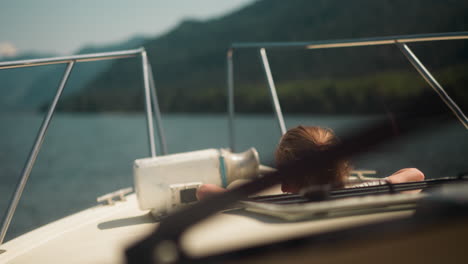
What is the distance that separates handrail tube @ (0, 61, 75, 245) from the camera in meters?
1.55

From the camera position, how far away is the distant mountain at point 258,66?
1870 centimetres

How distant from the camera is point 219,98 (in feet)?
155

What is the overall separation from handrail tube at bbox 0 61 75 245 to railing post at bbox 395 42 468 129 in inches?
60.3

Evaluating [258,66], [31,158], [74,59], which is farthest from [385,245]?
[258,66]

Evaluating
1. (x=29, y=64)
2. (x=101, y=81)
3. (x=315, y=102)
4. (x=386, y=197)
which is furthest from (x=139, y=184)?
(x=101, y=81)

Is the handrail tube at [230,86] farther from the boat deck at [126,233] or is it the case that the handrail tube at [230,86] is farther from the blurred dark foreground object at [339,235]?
the blurred dark foreground object at [339,235]

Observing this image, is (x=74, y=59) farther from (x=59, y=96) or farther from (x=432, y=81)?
(x=432, y=81)

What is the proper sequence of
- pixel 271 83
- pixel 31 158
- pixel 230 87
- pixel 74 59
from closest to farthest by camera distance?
pixel 31 158
pixel 74 59
pixel 271 83
pixel 230 87

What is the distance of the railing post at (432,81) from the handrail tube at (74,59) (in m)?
1.32

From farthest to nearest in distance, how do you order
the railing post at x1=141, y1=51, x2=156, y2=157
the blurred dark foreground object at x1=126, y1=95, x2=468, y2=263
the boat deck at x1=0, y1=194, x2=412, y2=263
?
the railing post at x1=141, y1=51, x2=156, y2=157
the boat deck at x1=0, y1=194, x2=412, y2=263
the blurred dark foreground object at x1=126, y1=95, x2=468, y2=263

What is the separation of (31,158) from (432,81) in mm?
1719

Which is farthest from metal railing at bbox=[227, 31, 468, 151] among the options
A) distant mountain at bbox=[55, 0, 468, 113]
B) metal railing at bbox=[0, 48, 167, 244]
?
distant mountain at bbox=[55, 0, 468, 113]

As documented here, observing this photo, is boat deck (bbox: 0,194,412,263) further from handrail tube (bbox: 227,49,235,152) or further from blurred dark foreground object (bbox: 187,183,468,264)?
handrail tube (bbox: 227,49,235,152)

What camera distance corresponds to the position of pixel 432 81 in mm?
1892
